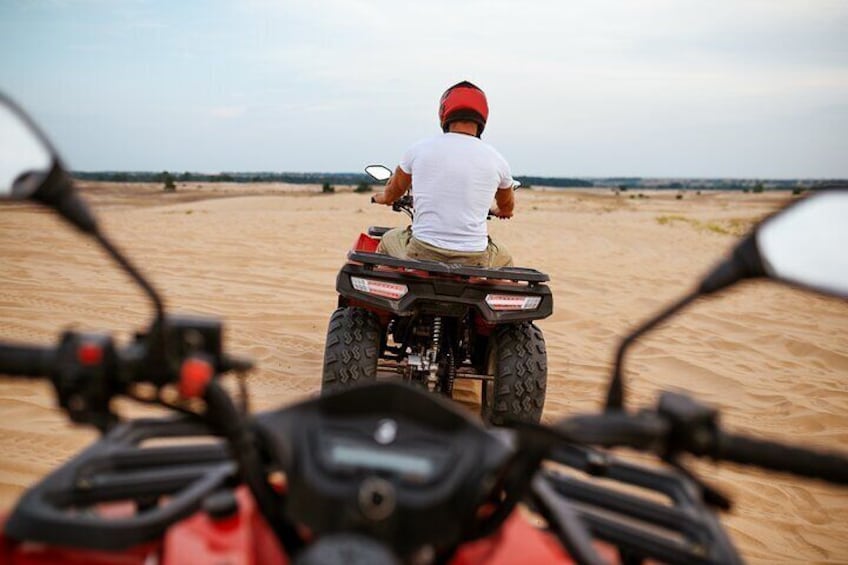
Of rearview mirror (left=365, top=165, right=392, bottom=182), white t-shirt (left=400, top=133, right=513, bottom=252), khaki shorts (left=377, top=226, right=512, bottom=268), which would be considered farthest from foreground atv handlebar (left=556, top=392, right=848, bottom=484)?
rearview mirror (left=365, top=165, right=392, bottom=182)

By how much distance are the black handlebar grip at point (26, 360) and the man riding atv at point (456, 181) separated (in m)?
3.01

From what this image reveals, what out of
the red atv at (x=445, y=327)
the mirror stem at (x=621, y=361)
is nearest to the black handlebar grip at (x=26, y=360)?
the mirror stem at (x=621, y=361)

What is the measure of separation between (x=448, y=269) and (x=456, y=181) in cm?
88

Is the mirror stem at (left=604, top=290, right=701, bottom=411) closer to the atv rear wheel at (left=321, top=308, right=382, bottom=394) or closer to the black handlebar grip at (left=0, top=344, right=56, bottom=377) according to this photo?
the black handlebar grip at (left=0, top=344, right=56, bottom=377)

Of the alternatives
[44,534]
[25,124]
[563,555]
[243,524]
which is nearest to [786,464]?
[563,555]

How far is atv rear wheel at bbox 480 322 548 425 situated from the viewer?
3609 millimetres

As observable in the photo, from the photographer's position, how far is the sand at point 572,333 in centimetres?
347

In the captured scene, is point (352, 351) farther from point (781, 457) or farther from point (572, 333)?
point (572, 333)

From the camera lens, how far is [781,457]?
3.46 feet

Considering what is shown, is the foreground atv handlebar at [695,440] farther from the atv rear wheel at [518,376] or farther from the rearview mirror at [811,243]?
the atv rear wheel at [518,376]

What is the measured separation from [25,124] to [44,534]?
2.33 ft

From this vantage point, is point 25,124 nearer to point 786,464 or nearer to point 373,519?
point 373,519

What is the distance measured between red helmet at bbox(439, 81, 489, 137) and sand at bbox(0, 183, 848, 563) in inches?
82.6

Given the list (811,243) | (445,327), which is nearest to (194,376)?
(811,243)
